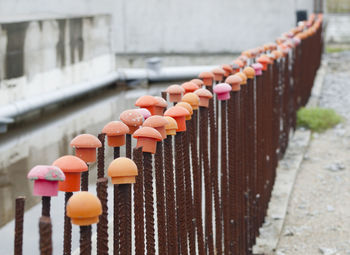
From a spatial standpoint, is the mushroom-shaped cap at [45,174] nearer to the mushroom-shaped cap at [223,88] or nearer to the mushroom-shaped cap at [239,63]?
the mushroom-shaped cap at [223,88]

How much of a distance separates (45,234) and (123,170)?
2.07ft

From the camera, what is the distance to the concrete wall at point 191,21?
20.8 m

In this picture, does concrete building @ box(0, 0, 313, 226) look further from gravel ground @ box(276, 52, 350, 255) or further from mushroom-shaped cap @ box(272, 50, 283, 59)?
mushroom-shaped cap @ box(272, 50, 283, 59)

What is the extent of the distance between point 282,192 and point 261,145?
1.11 metres

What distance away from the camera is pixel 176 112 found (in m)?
3.22

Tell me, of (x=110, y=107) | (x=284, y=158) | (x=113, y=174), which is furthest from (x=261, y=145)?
(x=110, y=107)

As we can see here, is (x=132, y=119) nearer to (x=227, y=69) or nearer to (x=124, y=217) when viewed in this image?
(x=124, y=217)

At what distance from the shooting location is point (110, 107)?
45.3 feet

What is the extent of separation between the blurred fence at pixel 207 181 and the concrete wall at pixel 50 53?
5.69 metres

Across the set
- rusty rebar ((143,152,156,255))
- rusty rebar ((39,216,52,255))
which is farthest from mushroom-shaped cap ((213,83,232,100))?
rusty rebar ((39,216,52,255))

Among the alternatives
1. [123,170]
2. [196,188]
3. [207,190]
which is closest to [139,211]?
[123,170]

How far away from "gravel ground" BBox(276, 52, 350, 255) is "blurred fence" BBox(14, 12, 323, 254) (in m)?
0.33

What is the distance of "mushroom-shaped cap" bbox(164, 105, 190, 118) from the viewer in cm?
320

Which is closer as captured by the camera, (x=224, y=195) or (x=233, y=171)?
(x=224, y=195)
